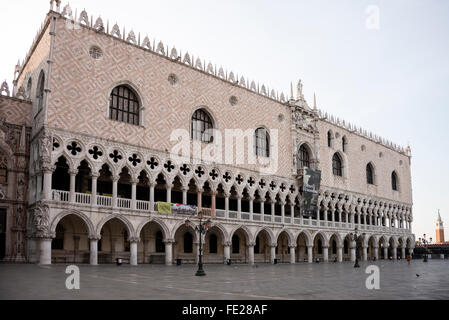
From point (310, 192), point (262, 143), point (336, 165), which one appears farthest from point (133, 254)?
point (336, 165)

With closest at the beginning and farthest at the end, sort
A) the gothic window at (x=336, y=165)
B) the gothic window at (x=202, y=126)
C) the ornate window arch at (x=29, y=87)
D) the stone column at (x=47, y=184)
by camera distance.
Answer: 1. the stone column at (x=47, y=184)
2. the ornate window arch at (x=29, y=87)
3. the gothic window at (x=202, y=126)
4. the gothic window at (x=336, y=165)

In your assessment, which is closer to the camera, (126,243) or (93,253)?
(93,253)

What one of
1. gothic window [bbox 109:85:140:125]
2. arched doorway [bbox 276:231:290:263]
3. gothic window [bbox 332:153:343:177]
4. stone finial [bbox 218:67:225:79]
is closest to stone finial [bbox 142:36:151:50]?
gothic window [bbox 109:85:140:125]

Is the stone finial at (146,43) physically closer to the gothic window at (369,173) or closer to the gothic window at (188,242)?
the gothic window at (188,242)

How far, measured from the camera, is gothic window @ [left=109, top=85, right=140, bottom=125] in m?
23.5

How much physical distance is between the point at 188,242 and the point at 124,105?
378 inches

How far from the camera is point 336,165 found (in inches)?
1539

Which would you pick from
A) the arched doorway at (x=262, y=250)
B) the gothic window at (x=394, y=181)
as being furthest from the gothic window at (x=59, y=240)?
the gothic window at (x=394, y=181)

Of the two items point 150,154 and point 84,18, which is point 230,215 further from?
point 84,18

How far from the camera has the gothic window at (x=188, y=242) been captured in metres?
27.6

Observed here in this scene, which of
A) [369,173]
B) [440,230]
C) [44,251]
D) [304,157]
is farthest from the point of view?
[440,230]

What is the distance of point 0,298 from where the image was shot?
7.79 metres

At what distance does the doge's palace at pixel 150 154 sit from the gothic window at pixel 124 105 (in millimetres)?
64
